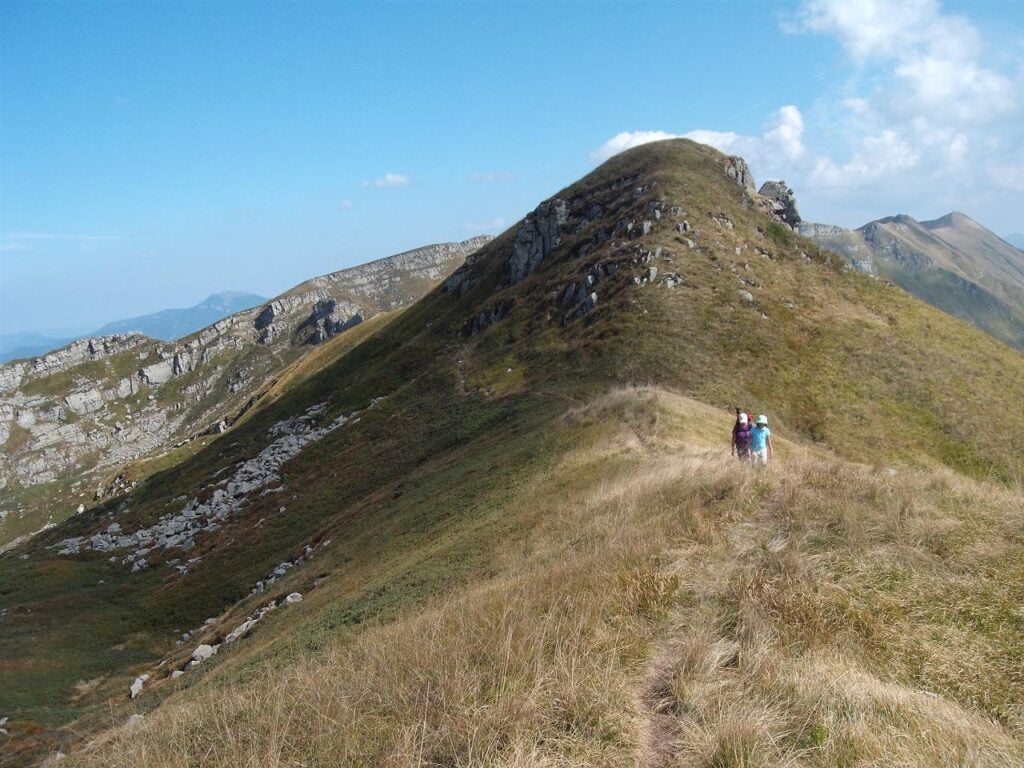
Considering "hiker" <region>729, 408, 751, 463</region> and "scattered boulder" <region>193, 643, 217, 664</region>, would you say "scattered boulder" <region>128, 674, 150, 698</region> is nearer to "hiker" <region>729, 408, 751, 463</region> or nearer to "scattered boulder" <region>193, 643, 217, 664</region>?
Answer: "scattered boulder" <region>193, 643, 217, 664</region>

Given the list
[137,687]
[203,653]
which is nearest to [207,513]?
[137,687]

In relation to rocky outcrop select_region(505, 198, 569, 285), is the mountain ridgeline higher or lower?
lower

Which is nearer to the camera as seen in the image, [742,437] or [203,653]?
[742,437]

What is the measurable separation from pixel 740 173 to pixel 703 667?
10638 centimetres

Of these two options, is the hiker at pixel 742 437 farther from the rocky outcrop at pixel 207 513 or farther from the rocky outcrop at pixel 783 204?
the rocky outcrop at pixel 783 204

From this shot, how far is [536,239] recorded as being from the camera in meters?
96.1

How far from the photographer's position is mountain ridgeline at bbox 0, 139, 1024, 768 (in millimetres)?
5242

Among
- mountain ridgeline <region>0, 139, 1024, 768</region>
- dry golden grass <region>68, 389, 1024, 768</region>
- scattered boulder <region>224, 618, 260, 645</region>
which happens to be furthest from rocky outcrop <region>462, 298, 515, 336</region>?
dry golden grass <region>68, 389, 1024, 768</region>

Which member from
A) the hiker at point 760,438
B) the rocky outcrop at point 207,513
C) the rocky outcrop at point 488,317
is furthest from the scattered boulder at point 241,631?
the rocky outcrop at point 488,317

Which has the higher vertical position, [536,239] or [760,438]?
[536,239]

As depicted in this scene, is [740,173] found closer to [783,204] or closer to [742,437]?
[783,204]

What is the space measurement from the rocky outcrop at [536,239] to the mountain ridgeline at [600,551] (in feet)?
8.14

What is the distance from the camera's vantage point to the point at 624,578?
7695 mm

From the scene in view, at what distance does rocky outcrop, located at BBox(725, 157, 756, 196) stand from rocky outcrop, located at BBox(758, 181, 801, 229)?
3781 millimetres
